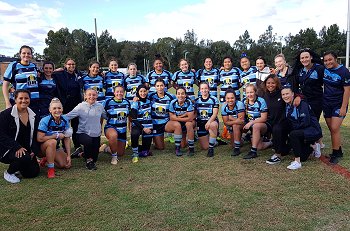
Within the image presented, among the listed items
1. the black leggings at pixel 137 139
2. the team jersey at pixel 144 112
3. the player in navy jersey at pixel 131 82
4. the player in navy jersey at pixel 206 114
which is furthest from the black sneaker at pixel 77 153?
the player in navy jersey at pixel 206 114

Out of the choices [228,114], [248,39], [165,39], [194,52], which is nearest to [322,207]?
[228,114]

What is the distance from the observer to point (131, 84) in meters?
6.44

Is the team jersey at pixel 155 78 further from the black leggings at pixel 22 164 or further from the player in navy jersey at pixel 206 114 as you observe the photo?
the black leggings at pixel 22 164

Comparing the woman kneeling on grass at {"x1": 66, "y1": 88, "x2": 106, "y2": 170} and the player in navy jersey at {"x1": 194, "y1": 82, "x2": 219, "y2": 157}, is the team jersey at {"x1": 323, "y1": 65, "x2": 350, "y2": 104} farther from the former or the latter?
the woman kneeling on grass at {"x1": 66, "y1": 88, "x2": 106, "y2": 170}

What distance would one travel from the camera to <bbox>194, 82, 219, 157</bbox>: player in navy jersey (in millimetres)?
5926

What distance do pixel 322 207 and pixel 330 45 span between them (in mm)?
72857

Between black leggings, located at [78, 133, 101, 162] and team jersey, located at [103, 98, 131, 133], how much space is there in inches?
19.7

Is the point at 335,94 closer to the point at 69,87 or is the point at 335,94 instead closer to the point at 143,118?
the point at 143,118

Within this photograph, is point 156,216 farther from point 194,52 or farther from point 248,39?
point 248,39

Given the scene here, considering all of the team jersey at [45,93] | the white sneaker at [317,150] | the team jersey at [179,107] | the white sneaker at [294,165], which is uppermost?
the team jersey at [45,93]

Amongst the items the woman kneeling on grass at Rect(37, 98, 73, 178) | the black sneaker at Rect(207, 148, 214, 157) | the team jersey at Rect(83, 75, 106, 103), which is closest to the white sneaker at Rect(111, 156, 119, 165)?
the woman kneeling on grass at Rect(37, 98, 73, 178)

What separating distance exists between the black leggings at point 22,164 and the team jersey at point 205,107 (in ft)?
9.80

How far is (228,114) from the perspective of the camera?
5930 mm

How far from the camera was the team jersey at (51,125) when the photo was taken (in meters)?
4.83
